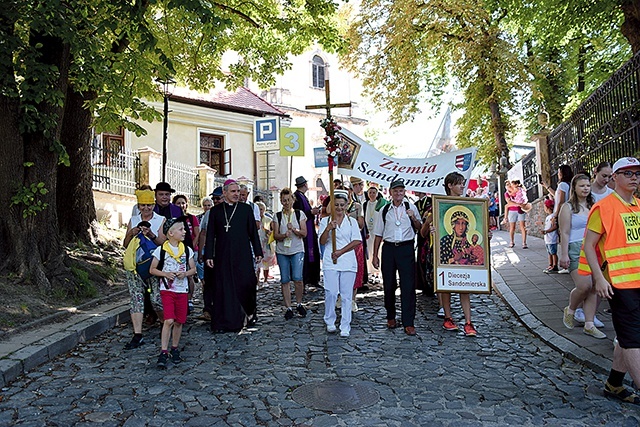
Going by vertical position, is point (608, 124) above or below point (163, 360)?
above

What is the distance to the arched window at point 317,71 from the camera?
141ft

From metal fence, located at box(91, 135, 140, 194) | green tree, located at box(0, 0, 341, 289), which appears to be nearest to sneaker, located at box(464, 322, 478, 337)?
green tree, located at box(0, 0, 341, 289)

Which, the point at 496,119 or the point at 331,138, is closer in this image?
the point at 331,138

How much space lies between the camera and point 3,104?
861 cm

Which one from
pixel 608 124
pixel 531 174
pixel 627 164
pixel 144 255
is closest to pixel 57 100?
pixel 144 255

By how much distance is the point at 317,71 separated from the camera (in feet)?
142

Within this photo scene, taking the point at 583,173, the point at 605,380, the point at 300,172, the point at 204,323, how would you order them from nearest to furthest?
the point at 605,380, the point at 583,173, the point at 204,323, the point at 300,172

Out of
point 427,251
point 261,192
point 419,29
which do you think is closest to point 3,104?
point 427,251

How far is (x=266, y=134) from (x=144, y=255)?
597 inches

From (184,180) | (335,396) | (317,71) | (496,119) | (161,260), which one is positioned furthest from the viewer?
(317,71)

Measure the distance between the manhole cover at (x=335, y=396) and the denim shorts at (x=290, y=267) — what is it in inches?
133

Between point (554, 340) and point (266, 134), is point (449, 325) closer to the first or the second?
point (554, 340)

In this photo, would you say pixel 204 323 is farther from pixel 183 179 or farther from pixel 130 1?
pixel 183 179

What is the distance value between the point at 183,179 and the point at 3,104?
1334 centimetres
